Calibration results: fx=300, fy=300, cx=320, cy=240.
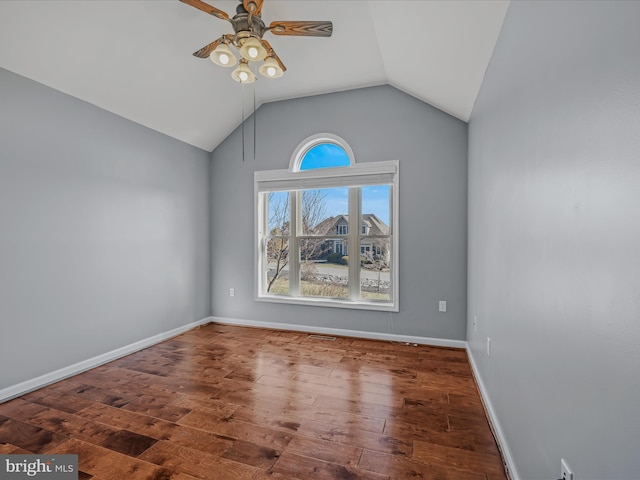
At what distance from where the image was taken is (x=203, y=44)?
284cm

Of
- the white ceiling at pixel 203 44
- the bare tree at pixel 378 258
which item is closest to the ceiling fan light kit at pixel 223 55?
the white ceiling at pixel 203 44

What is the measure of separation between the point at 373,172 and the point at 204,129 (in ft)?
7.52

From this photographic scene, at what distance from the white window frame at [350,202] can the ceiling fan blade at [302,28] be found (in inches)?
66.5

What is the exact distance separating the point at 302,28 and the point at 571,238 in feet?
7.10

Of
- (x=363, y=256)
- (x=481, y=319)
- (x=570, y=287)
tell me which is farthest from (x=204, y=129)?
(x=570, y=287)

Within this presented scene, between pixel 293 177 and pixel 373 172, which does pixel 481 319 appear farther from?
pixel 293 177

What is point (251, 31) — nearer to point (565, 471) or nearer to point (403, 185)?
point (403, 185)

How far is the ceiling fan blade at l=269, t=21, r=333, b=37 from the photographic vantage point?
2107 millimetres

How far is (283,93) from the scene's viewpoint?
12.8 feet

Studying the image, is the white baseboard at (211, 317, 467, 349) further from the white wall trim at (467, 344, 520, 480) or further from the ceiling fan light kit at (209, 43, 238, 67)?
the ceiling fan light kit at (209, 43, 238, 67)

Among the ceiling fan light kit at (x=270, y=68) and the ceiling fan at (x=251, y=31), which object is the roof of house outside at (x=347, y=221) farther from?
the ceiling fan at (x=251, y=31)

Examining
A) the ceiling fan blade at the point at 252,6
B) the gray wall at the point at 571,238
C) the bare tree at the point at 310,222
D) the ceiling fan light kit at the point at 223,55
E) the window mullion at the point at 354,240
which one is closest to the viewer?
the gray wall at the point at 571,238

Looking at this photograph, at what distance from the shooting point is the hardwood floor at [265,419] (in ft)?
5.37

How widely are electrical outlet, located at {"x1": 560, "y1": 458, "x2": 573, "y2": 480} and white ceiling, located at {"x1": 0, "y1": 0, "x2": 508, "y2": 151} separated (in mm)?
2180
